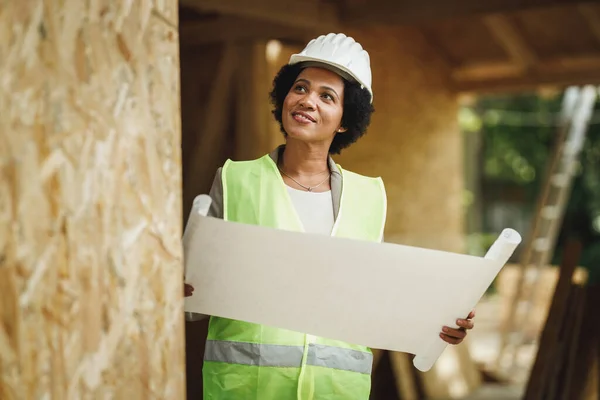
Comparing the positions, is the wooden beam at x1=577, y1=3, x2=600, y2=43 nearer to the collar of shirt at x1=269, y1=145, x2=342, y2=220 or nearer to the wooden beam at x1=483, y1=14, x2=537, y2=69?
the wooden beam at x1=483, y1=14, x2=537, y2=69

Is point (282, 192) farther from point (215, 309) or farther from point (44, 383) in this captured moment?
point (44, 383)

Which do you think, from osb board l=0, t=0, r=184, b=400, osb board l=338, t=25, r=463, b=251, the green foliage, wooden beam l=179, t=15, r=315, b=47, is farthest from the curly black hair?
the green foliage

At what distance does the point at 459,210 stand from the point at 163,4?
7.24 m

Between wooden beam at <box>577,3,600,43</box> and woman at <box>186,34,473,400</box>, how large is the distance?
5451 millimetres

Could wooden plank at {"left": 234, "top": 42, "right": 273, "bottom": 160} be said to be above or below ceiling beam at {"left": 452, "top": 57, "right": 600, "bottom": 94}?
below

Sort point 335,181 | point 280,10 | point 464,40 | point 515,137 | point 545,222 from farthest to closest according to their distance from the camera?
point 515,137 < point 545,222 < point 464,40 < point 280,10 < point 335,181

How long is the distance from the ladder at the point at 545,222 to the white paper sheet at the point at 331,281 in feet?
22.6

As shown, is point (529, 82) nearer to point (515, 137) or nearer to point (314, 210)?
point (314, 210)

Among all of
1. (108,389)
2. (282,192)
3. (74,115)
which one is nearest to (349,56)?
(282,192)

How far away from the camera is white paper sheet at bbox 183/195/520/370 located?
6.48 ft

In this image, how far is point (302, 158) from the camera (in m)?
2.33

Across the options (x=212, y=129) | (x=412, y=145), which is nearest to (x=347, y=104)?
(x=212, y=129)

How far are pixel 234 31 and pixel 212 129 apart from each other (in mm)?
614

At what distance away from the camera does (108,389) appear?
1.52 meters
